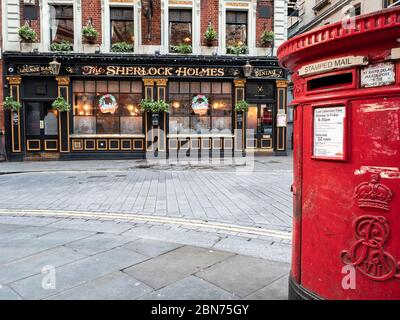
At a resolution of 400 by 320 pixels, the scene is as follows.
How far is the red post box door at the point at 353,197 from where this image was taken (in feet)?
6.86

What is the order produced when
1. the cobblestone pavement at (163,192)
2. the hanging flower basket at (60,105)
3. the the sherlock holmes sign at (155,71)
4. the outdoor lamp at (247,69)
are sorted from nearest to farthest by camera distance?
the cobblestone pavement at (163,192)
the hanging flower basket at (60,105)
the the sherlock holmes sign at (155,71)
the outdoor lamp at (247,69)

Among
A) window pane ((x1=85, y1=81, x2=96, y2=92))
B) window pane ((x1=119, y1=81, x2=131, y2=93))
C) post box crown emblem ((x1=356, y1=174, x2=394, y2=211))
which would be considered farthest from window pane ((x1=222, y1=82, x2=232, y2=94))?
post box crown emblem ((x1=356, y1=174, x2=394, y2=211))

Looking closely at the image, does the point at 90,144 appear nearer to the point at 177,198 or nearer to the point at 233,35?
the point at 233,35

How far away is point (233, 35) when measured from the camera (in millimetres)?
19406

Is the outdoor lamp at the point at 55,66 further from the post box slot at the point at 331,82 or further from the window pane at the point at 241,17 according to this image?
the post box slot at the point at 331,82

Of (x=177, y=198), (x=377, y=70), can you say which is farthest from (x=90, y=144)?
(x=377, y=70)

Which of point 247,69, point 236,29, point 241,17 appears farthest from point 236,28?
point 247,69

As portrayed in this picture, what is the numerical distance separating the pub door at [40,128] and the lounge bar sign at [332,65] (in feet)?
58.2

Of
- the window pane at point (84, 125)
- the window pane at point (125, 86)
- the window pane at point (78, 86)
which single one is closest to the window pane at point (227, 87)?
the window pane at point (125, 86)

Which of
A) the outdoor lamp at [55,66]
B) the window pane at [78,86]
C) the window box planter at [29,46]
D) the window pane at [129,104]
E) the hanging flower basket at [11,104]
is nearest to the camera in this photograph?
the outdoor lamp at [55,66]

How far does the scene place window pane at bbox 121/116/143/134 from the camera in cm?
1878

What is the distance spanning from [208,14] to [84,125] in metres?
8.88

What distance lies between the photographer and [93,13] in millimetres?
18297

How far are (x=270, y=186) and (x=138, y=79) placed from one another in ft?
36.9
